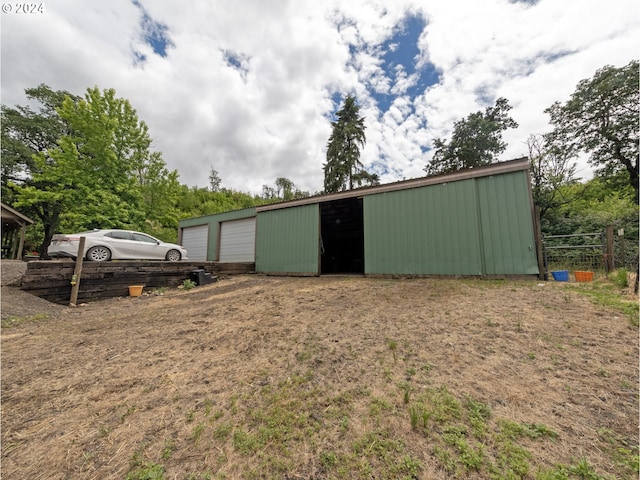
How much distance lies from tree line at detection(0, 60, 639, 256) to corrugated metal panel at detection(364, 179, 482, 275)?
11.8 meters

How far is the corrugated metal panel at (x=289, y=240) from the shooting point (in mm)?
9727

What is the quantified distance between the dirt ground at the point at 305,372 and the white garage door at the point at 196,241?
8871mm

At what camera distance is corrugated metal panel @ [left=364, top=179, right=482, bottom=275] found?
Answer: 678 centimetres

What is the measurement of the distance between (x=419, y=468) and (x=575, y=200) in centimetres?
2124

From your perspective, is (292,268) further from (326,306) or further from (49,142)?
(49,142)

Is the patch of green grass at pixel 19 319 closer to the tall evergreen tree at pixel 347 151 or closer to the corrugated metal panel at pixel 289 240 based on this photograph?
the corrugated metal panel at pixel 289 240

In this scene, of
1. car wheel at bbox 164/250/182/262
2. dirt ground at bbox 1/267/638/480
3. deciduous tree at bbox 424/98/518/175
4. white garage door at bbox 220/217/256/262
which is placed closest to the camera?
dirt ground at bbox 1/267/638/480

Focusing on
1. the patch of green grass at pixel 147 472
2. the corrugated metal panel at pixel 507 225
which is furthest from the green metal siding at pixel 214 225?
the patch of green grass at pixel 147 472

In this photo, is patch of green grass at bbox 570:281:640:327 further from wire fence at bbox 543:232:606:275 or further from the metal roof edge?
the metal roof edge

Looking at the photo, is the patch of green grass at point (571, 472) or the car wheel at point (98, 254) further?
the car wheel at point (98, 254)

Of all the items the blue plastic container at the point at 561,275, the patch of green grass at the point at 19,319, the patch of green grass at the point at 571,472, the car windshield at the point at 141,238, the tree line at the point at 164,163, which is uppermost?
the tree line at the point at 164,163

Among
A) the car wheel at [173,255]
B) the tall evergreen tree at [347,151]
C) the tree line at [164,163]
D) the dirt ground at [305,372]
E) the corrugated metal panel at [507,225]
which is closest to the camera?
the dirt ground at [305,372]

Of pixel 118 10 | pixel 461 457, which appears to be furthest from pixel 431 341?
pixel 118 10

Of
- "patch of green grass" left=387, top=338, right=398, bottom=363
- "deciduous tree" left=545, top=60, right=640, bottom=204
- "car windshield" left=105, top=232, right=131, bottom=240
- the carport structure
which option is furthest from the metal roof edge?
the carport structure
